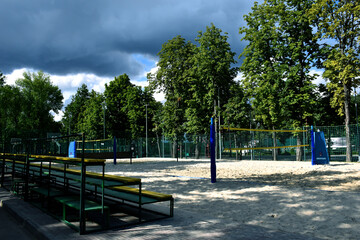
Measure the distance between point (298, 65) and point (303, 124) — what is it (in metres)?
5.24

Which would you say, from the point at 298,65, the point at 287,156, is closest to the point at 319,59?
the point at 298,65

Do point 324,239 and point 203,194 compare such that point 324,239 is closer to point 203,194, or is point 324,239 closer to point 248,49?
point 203,194

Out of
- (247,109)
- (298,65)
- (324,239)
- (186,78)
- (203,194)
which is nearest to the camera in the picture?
(324,239)

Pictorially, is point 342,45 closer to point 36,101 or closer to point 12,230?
point 12,230

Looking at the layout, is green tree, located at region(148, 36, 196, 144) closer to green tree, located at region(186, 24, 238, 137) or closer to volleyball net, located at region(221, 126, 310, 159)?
green tree, located at region(186, 24, 238, 137)

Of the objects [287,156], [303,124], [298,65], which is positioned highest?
[298,65]

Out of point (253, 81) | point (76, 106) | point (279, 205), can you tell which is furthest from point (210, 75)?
point (76, 106)

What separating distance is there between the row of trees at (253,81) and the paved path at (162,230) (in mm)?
11393

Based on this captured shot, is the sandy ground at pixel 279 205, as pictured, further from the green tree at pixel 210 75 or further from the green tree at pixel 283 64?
the green tree at pixel 210 75

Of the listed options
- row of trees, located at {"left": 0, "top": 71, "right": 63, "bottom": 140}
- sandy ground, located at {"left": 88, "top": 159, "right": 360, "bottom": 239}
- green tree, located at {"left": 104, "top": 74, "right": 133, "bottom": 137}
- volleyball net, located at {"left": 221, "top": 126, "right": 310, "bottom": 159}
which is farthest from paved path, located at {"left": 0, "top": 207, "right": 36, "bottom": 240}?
row of trees, located at {"left": 0, "top": 71, "right": 63, "bottom": 140}

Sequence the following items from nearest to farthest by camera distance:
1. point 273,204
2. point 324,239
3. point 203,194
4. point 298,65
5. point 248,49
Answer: point 324,239 < point 273,204 < point 203,194 < point 298,65 < point 248,49

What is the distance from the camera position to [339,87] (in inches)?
885

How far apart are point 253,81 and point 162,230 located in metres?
24.7

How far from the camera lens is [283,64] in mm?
25250
